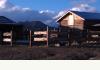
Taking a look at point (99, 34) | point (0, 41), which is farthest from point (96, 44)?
point (0, 41)

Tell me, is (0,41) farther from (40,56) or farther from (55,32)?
(40,56)

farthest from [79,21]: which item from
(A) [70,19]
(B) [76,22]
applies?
(A) [70,19]

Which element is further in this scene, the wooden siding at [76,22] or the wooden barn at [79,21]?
the wooden siding at [76,22]

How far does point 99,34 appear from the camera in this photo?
28.0m

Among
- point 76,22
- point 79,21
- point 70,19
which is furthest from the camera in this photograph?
point 70,19

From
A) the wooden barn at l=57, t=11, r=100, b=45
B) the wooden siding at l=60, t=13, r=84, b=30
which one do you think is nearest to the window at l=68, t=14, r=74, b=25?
the wooden barn at l=57, t=11, r=100, b=45

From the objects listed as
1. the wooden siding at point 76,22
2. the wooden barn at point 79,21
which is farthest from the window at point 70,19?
the wooden siding at point 76,22

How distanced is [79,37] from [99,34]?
1.46 metres

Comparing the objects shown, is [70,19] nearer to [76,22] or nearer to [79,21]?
[76,22]

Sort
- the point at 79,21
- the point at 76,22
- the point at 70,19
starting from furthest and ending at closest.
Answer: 1. the point at 70,19
2. the point at 76,22
3. the point at 79,21

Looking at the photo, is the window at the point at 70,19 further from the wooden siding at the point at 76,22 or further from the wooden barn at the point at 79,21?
the wooden siding at the point at 76,22

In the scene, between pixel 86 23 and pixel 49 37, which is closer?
pixel 49 37
